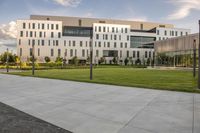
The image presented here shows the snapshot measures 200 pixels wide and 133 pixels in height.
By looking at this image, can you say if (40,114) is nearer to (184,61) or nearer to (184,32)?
(184,61)

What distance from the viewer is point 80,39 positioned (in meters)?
98.3

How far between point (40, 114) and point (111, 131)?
2.96 m

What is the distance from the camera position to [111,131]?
5797 millimetres

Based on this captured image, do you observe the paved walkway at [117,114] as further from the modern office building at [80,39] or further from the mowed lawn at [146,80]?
the modern office building at [80,39]

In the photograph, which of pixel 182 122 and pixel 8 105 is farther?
pixel 8 105

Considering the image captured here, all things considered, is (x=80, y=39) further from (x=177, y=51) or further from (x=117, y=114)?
(x=117, y=114)

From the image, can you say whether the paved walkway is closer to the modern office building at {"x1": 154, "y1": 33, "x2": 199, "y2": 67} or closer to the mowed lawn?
the mowed lawn

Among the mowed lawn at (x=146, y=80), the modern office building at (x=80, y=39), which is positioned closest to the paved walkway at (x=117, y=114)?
the mowed lawn at (x=146, y=80)

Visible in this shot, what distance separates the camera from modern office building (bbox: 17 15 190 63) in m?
94.8

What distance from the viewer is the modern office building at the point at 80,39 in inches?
3733

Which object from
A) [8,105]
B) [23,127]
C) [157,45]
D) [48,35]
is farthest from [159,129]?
[48,35]

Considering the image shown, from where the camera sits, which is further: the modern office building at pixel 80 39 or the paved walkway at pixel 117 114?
the modern office building at pixel 80 39

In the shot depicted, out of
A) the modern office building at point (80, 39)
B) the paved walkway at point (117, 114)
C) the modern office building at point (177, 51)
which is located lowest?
the paved walkway at point (117, 114)

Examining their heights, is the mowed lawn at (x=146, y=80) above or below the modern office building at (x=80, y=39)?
below
